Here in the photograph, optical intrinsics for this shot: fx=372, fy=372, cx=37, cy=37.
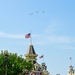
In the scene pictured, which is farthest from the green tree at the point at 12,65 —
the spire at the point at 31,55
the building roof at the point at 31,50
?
the building roof at the point at 31,50

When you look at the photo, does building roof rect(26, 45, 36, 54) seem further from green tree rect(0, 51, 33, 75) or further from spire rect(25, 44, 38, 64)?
green tree rect(0, 51, 33, 75)

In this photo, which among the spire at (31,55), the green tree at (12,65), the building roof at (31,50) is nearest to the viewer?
the green tree at (12,65)

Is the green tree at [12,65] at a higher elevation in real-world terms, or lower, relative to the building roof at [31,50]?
lower

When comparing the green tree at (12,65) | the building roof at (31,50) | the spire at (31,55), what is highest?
the building roof at (31,50)

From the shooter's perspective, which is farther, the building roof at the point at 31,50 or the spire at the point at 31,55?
the building roof at the point at 31,50

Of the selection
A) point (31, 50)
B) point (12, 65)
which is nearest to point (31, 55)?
point (31, 50)

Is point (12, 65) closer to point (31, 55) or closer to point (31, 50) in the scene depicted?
point (31, 55)

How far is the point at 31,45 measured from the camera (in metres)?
134

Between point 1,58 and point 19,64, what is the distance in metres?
4.35

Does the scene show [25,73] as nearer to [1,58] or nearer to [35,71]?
[1,58]

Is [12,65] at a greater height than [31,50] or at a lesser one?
lesser

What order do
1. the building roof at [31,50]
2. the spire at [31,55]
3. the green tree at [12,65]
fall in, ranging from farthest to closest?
the building roof at [31,50]
the spire at [31,55]
the green tree at [12,65]

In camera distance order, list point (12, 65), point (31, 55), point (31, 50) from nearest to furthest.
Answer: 1. point (12, 65)
2. point (31, 55)
3. point (31, 50)

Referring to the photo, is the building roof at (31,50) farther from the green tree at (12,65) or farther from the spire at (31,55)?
the green tree at (12,65)
